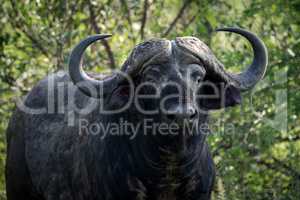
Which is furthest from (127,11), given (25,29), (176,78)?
(176,78)

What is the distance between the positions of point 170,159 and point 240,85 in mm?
772

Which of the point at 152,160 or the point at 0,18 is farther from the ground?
the point at 0,18

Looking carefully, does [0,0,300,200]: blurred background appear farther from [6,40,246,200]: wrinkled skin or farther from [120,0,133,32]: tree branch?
[6,40,246,200]: wrinkled skin

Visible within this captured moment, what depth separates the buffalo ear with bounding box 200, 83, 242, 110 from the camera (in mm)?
4930

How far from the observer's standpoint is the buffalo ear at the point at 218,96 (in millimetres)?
4930

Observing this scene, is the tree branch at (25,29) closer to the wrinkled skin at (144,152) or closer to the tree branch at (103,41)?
the tree branch at (103,41)

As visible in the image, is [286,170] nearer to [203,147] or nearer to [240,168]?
[240,168]

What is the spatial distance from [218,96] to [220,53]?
134 inches

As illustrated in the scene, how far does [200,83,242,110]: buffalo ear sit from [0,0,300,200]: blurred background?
1.88 metres

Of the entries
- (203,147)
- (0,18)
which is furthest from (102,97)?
(0,18)

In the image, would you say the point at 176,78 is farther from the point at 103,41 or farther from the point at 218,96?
the point at 103,41

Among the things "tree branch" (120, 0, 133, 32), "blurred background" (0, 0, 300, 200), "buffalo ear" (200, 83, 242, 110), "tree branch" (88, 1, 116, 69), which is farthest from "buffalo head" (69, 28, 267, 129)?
"tree branch" (120, 0, 133, 32)

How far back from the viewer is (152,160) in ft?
15.6

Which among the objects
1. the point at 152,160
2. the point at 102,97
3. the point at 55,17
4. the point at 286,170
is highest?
the point at 55,17
